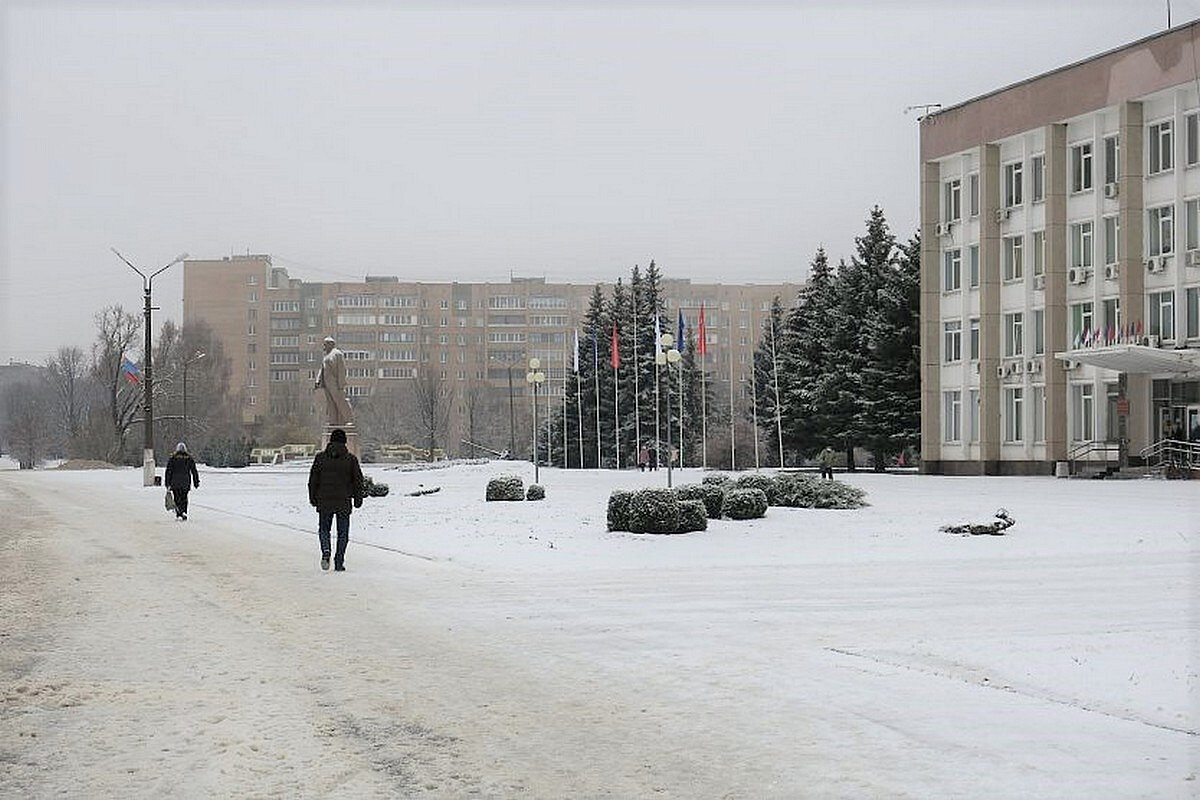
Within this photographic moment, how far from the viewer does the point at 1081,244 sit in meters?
54.9

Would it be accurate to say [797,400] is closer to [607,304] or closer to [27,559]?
[607,304]

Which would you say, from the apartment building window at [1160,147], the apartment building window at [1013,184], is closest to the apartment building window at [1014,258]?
the apartment building window at [1013,184]

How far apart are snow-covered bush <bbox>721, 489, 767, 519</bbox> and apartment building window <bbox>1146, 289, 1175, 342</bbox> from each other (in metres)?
29.5

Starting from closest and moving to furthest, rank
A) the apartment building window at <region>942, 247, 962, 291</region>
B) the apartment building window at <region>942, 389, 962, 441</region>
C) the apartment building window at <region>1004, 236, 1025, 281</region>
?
the apartment building window at <region>1004, 236, 1025, 281</region>, the apartment building window at <region>942, 389, 962, 441</region>, the apartment building window at <region>942, 247, 962, 291</region>

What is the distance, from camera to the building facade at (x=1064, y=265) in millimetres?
49625

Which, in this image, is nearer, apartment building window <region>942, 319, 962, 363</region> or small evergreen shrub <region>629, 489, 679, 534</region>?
small evergreen shrub <region>629, 489, 679, 534</region>

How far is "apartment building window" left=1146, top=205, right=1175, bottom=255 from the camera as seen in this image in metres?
50.4

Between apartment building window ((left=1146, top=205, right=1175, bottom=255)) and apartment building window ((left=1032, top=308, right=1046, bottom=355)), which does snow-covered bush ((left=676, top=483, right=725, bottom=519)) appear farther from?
apartment building window ((left=1032, top=308, right=1046, bottom=355))

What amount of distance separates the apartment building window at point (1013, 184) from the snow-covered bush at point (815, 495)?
31.9 m

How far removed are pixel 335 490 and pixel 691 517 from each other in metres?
7.18

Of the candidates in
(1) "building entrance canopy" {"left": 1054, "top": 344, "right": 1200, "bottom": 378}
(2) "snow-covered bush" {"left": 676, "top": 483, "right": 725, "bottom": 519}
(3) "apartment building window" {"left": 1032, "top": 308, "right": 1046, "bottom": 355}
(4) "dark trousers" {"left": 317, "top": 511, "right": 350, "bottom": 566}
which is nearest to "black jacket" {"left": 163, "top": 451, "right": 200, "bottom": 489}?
(2) "snow-covered bush" {"left": 676, "top": 483, "right": 725, "bottom": 519}

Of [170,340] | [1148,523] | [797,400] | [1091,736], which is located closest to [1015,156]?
[797,400]

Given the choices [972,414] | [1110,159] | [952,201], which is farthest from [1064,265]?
[972,414]

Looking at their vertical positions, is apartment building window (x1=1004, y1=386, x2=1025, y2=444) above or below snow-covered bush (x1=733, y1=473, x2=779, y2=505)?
above
